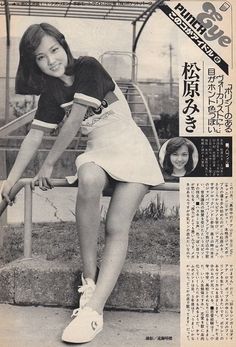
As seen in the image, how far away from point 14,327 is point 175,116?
0.64 meters

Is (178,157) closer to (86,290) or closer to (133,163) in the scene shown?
(133,163)

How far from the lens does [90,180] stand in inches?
36.3

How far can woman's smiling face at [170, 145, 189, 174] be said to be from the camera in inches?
39.9

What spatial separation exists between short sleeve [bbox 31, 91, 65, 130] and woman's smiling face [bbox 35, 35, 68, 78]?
0.05 meters

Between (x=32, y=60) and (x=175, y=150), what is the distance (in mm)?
410

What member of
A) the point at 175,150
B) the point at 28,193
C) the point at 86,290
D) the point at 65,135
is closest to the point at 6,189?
the point at 28,193

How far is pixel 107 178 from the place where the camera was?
96cm

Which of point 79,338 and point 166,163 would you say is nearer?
point 79,338

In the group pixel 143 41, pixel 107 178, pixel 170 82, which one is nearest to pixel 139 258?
pixel 107 178

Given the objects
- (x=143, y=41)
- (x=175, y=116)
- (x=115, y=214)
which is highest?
(x=143, y=41)

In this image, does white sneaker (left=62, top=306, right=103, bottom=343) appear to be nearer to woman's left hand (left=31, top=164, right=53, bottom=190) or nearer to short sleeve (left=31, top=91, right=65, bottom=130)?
woman's left hand (left=31, top=164, right=53, bottom=190)

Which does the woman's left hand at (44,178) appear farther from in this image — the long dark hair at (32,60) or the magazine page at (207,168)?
the magazine page at (207,168)

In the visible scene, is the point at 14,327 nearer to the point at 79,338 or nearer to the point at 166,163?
the point at 79,338

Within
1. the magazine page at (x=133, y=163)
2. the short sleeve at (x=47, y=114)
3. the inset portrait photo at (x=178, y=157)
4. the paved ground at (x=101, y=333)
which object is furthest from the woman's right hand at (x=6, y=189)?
the inset portrait photo at (x=178, y=157)
